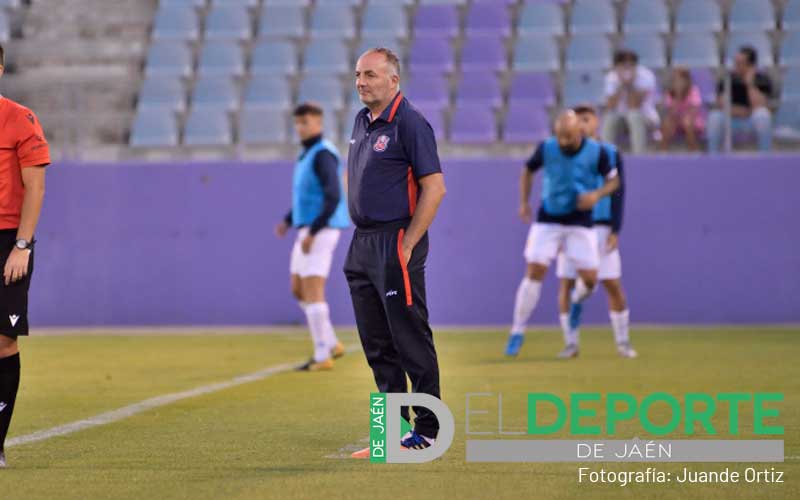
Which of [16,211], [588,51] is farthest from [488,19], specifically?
[16,211]

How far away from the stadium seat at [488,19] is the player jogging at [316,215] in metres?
8.32

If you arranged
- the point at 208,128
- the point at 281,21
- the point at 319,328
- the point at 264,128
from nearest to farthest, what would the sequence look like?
the point at 319,328 < the point at 264,128 < the point at 208,128 < the point at 281,21

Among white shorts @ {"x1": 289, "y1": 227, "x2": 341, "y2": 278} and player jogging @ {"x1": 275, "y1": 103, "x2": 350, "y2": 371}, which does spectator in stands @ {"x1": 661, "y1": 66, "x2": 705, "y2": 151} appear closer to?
player jogging @ {"x1": 275, "y1": 103, "x2": 350, "y2": 371}

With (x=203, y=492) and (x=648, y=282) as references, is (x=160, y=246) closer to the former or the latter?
(x=648, y=282)

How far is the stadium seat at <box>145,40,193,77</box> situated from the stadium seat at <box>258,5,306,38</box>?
1113 millimetres

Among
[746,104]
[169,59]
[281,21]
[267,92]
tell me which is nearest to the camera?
[746,104]

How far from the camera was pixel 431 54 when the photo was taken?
1912 cm

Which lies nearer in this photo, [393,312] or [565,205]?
[393,312]

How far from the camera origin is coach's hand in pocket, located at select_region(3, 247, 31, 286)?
625 cm

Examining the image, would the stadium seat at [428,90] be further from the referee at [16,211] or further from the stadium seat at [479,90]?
the referee at [16,211]

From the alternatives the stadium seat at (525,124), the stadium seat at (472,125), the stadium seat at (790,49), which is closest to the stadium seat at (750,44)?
the stadium seat at (790,49)

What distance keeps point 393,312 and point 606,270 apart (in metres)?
6.89

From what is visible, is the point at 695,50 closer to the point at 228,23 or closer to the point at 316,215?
the point at 228,23

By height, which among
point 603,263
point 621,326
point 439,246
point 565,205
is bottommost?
point 621,326
